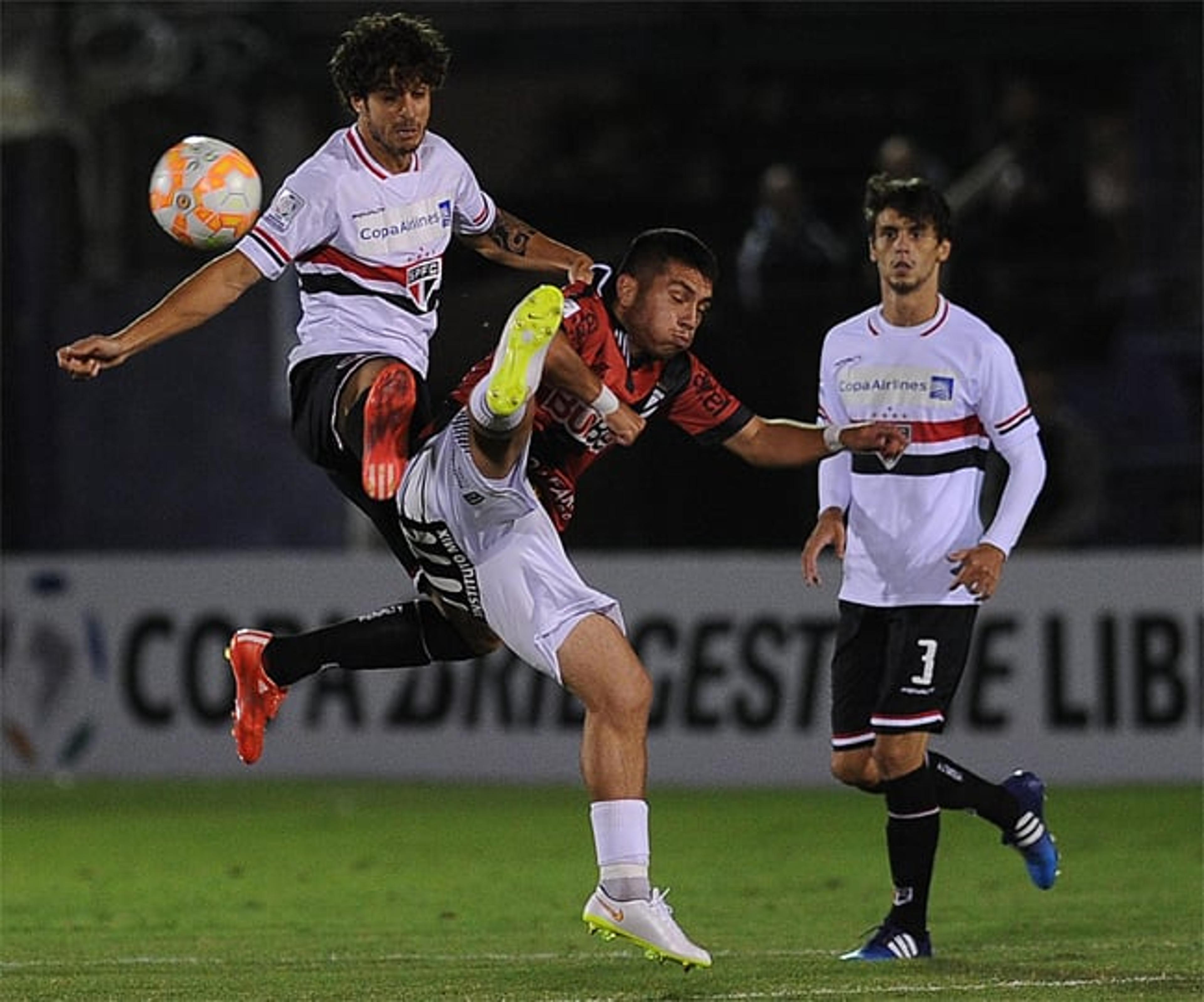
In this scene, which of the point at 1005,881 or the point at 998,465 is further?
the point at 998,465

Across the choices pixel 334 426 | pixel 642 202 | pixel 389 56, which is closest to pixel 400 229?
pixel 389 56

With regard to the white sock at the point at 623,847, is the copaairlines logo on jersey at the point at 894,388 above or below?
above

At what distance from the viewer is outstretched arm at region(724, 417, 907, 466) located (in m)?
8.55

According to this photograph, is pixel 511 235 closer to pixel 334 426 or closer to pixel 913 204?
pixel 334 426

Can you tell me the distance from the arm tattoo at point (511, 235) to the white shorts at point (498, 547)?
3.59ft

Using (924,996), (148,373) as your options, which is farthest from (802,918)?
(148,373)

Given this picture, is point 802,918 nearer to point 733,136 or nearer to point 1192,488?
point 1192,488

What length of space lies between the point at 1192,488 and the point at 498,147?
6655 millimetres

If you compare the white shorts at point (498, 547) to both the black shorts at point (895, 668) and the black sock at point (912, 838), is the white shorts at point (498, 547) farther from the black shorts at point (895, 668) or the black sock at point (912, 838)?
the black sock at point (912, 838)

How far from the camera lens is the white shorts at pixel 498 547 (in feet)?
25.3

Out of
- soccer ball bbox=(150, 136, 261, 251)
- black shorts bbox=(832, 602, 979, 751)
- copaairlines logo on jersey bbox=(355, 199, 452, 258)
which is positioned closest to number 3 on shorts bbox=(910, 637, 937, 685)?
black shorts bbox=(832, 602, 979, 751)

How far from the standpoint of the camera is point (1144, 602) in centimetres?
1468

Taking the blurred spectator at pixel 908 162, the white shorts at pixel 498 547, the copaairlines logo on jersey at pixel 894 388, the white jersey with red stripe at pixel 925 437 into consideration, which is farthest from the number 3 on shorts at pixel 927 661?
the blurred spectator at pixel 908 162

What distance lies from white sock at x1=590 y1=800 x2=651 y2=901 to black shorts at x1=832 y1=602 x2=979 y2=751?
130 centimetres
